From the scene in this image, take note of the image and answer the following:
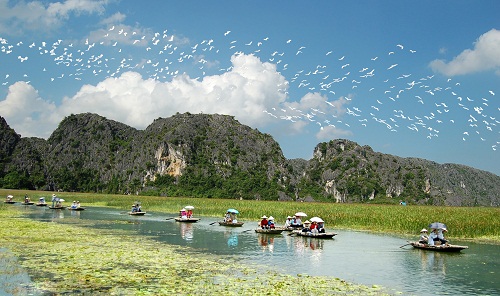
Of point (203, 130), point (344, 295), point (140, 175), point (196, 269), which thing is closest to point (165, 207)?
point (196, 269)

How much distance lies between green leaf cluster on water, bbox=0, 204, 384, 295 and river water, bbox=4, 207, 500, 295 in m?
1.64

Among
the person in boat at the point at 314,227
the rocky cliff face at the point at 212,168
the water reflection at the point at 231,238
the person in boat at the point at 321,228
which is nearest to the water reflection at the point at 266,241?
the water reflection at the point at 231,238

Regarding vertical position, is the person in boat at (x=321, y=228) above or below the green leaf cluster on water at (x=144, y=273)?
above

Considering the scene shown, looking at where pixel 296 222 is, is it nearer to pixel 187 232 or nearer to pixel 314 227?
pixel 314 227

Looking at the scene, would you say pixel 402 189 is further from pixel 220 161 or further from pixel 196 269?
pixel 196 269

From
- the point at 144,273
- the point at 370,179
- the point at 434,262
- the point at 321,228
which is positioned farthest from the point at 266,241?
the point at 370,179

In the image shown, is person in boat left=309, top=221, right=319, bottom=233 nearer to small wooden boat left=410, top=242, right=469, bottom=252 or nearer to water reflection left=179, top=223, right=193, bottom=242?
small wooden boat left=410, top=242, right=469, bottom=252

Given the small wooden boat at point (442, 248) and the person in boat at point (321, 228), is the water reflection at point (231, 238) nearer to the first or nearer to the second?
the person in boat at point (321, 228)

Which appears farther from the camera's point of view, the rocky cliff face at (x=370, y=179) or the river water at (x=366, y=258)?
the rocky cliff face at (x=370, y=179)

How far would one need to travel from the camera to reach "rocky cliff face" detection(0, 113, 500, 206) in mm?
146250

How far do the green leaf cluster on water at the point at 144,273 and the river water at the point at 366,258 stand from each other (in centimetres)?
164

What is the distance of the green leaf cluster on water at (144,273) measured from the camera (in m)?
14.3

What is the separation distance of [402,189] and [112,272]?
147639 millimetres

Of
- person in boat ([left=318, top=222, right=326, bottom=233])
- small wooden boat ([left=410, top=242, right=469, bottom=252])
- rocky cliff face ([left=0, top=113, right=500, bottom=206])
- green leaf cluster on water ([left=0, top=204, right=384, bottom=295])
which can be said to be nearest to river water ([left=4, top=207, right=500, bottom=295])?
small wooden boat ([left=410, top=242, right=469, bottom=252])
